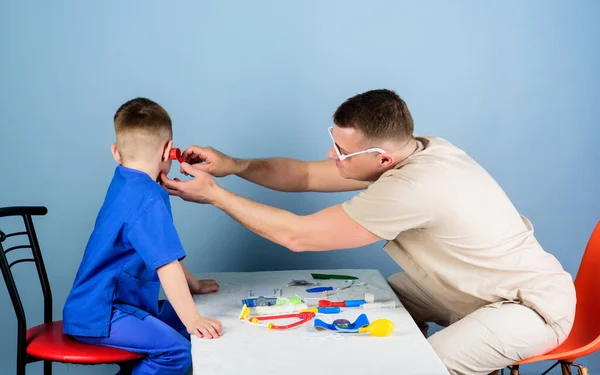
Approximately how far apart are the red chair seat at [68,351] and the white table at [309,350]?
29 centimetres

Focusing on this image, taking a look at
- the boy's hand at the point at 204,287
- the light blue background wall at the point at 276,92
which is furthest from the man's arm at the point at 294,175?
the boy's hand at the point at 204,287

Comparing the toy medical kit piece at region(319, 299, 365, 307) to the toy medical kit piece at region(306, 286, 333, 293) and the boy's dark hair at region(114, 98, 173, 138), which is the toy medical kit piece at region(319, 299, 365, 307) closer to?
the toy medical kit piece at region(306, 286, 333, 293)

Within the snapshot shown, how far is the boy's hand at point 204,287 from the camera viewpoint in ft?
7.88

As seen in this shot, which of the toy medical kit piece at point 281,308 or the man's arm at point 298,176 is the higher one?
the man's arm at point 298,176

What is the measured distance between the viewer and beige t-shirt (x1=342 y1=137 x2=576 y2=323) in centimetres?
218

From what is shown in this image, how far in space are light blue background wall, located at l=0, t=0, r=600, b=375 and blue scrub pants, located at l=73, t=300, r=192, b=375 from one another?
3.33ft

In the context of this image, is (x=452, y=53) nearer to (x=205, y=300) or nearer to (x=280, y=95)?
(x=280, y=95)

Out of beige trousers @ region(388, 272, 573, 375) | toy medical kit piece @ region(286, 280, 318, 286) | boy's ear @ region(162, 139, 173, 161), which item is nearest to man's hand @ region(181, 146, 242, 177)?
boy's ear @ region(162, 139, 173, 161)

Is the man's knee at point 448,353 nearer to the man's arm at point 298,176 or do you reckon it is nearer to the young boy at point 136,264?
the young boy at point 136,264

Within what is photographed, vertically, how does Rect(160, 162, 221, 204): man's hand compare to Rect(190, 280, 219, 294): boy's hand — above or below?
above

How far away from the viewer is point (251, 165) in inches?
112

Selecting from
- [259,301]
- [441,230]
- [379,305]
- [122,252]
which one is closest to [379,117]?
[441,230]

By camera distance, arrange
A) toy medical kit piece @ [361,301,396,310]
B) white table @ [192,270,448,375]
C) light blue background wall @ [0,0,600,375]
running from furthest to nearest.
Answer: light blue background wall @ [0,0,600,375], toy medical kit piece @ [361,301,396,310], white table @ [192,270,448,375]

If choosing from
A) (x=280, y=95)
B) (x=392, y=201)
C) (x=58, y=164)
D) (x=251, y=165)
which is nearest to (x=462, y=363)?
(x=392, y=201)
